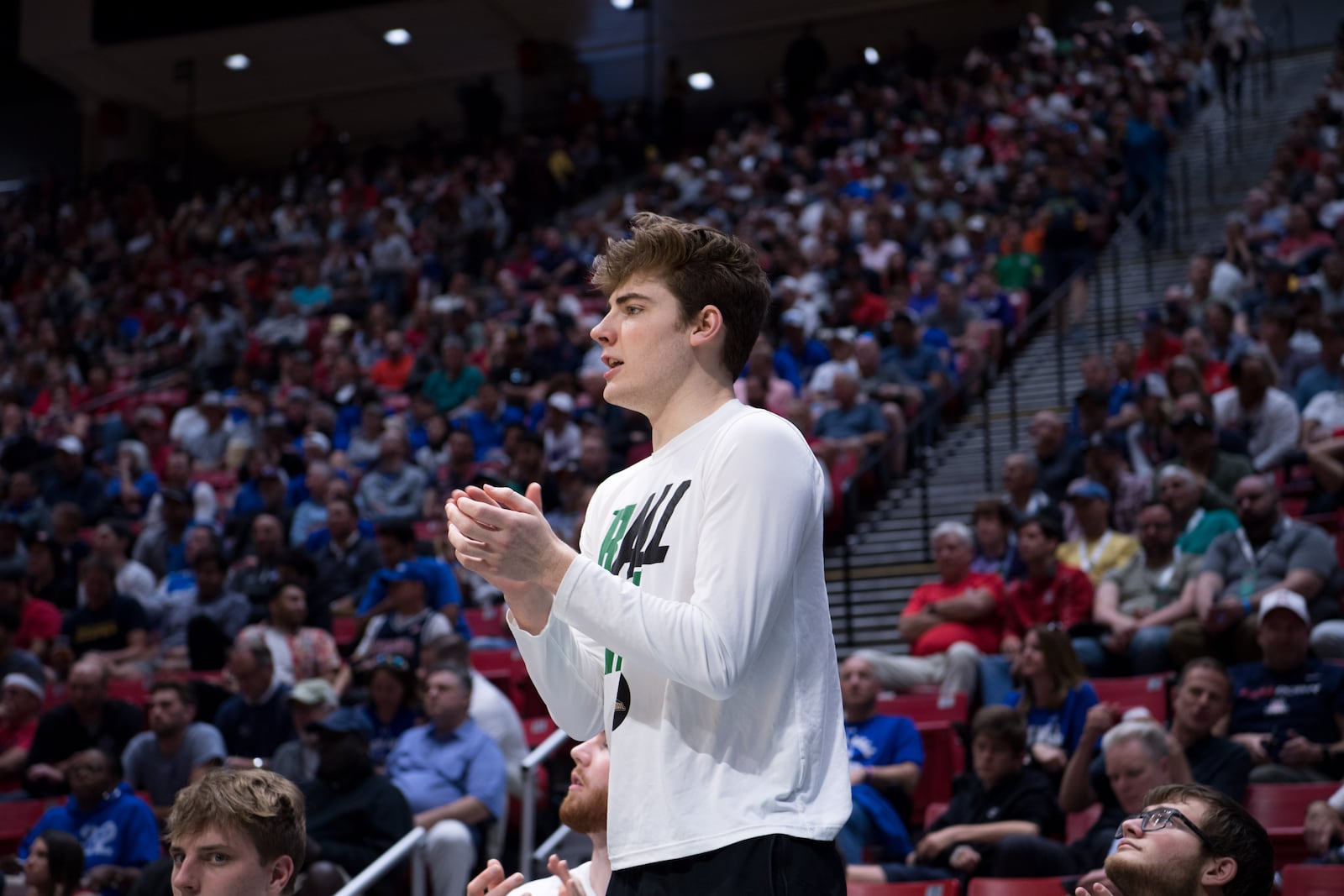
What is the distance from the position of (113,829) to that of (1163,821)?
467 centimetres

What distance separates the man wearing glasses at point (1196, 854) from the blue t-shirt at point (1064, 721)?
2.94m

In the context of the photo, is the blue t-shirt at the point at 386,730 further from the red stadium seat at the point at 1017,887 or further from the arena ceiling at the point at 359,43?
the arena ceiling at the point at 359,43

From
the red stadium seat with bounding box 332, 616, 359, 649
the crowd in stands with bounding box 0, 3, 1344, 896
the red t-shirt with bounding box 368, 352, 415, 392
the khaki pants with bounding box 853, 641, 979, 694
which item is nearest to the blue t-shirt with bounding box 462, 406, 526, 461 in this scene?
the crowd in stands with bounding box 0, 3, 1344, 896

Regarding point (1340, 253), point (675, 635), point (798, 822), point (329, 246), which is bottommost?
point (798, 822)

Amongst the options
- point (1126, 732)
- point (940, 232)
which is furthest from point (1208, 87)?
point (1126, 732)

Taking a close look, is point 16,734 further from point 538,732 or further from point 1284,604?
point 1284,604

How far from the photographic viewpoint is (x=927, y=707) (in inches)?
259

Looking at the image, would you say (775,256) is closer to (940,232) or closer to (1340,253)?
(940,232)

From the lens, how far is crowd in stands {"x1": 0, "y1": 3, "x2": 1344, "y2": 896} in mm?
5914

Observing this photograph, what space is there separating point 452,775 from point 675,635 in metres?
4.65

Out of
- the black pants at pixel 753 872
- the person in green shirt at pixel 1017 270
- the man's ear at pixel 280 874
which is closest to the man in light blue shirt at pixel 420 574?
the man's ear at pixel 280 874

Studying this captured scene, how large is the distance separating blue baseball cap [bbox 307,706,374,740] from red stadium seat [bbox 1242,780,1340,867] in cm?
342

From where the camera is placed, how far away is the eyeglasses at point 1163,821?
2793 mm

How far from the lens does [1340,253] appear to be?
10.4 meters
